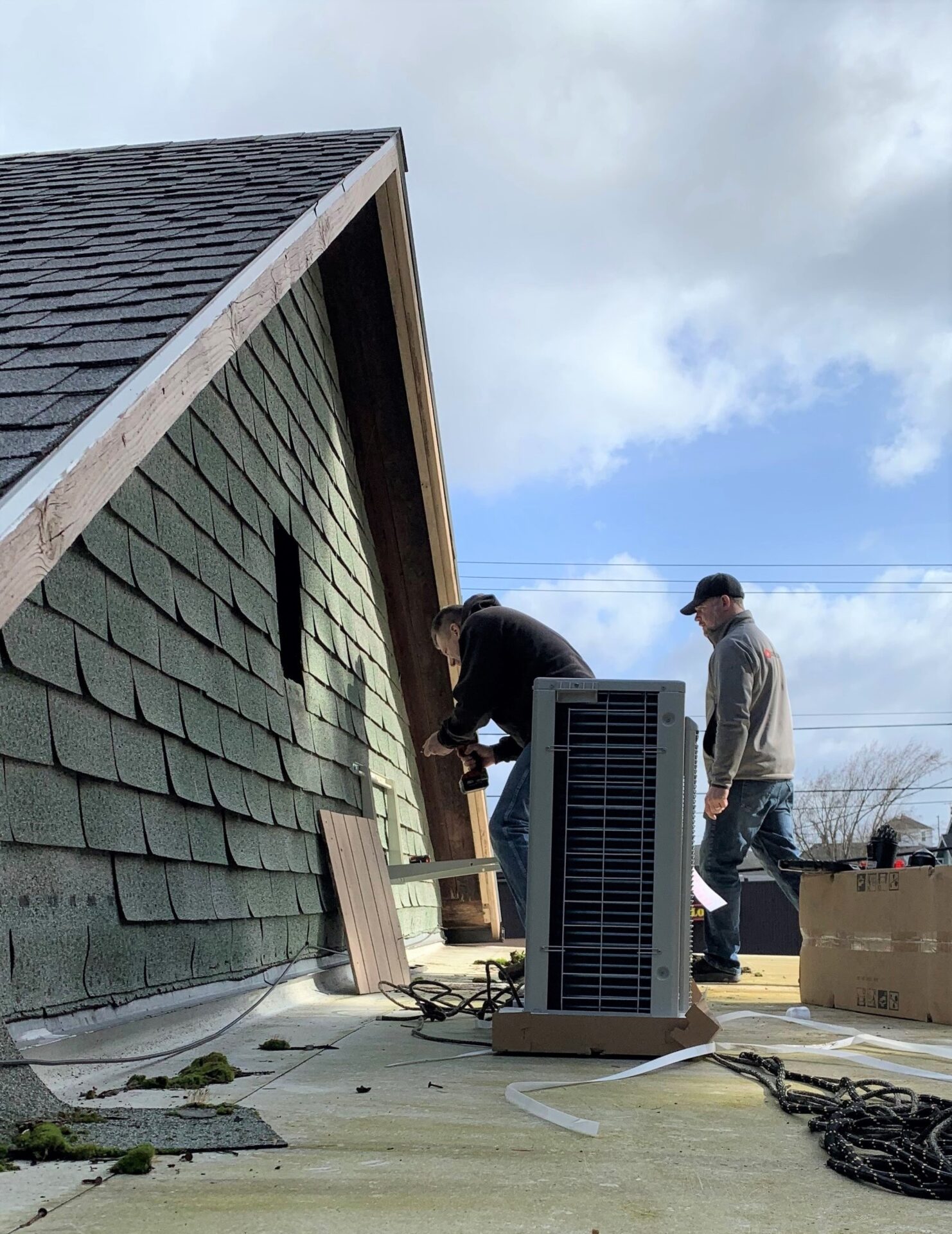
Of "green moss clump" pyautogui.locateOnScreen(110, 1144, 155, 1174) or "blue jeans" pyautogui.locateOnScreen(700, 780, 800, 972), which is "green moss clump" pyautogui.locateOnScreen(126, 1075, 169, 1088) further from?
"blue jeans" pyautogui.locateOnScreen(700, 780, 800, 972)

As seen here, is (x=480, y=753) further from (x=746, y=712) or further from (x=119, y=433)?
(x=119, y=433)

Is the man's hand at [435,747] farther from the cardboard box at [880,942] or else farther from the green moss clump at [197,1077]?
the green moss clump at [197,1077]

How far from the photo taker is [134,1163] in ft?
4.19

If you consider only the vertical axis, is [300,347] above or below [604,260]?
below

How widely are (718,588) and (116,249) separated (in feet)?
9.39

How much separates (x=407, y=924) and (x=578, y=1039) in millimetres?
3785

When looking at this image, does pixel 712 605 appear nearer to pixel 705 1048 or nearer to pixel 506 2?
pixel 705 1048

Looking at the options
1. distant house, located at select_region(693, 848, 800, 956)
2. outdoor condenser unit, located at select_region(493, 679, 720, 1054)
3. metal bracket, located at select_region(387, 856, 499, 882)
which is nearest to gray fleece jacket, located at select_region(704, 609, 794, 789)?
metal bracket, located at select_region(387, 856, 499, 882)

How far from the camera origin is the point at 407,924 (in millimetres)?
6023

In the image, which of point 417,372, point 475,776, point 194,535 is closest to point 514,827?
point 475,776

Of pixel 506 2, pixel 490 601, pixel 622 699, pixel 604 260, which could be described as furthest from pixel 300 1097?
pixel 604 260

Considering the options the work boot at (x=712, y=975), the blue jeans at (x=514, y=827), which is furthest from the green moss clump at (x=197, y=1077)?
the work boot at (x=712, y=975)

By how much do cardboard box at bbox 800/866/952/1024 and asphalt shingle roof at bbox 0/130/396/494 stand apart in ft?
8.90

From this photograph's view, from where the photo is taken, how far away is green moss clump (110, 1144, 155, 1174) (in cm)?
128
